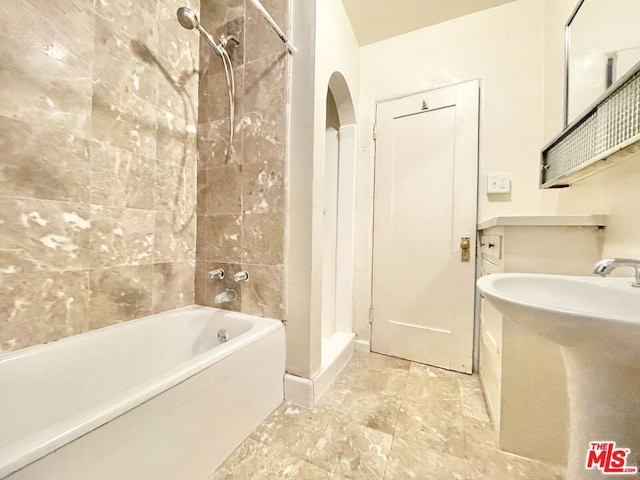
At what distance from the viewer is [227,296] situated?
1370 millimetres

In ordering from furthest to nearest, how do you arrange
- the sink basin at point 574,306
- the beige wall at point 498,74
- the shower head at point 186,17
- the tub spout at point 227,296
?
the beige wall at point 498,74 < the tub spout at point 227,296 < the shower head at point 186,17 < the sink basin at point 574,306

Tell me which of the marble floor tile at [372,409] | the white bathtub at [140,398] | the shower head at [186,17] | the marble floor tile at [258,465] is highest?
the shower head at [186,17]

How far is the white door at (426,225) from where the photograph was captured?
5.14ft

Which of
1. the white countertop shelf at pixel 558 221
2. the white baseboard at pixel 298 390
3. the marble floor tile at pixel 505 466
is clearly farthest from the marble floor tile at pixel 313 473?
the white countertop shelf at pixel 558 221

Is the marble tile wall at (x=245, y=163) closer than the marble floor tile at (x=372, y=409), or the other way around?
the marble floor tile at (x=372, y=409)

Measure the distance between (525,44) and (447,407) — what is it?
2094mm

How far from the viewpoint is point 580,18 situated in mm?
1117

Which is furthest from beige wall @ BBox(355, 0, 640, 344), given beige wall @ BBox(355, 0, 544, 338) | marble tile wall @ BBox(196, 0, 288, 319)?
marble tile wall @ BBox(196, 0, 288, 319)

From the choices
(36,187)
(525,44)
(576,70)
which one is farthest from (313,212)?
(525,44)

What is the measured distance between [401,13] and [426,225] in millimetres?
1384

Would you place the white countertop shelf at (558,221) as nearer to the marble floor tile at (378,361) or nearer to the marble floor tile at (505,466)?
the marble floor tile at (505,466)

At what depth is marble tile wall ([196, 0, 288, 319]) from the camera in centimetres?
129

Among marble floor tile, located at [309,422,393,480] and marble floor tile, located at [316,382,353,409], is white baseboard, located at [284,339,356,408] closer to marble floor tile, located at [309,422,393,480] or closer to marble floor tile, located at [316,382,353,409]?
marble floor tile, located at [316,382,353,409]

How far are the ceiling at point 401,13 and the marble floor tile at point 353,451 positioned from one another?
2.35 metres
